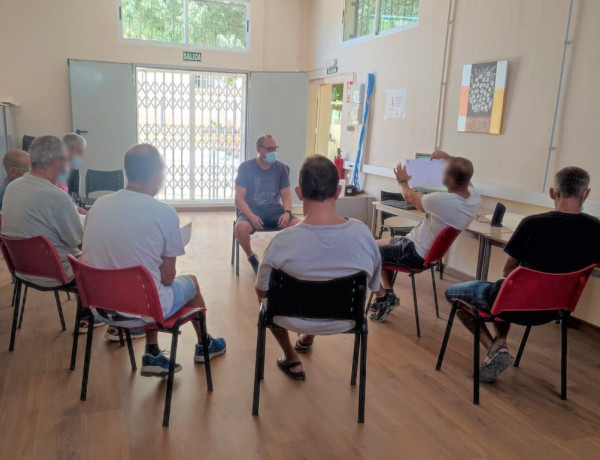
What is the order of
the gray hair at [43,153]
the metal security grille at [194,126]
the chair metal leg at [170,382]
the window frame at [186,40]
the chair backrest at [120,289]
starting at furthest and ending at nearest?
the metal security grille at [194,126]
the window frame at [186,40]
the gray hair at [43,153]
the chair metal leg at [170,382]
the chair backrest at [120,289]

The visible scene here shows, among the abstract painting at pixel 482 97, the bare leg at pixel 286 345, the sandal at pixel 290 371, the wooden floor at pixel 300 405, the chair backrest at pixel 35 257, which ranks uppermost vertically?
the abstract painting at pixel 482 97

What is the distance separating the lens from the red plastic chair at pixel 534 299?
2.20 metres

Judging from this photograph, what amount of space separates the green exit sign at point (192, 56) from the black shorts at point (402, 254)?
5.02 m

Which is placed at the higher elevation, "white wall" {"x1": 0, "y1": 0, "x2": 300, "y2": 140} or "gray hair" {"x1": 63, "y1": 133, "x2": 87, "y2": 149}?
"white wall" {"x1": 0, "y1": 0, "x2": 300, "y2": 140}

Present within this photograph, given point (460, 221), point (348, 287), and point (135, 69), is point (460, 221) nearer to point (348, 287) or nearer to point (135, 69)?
point (348, 287)

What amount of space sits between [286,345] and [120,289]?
911 millimetres

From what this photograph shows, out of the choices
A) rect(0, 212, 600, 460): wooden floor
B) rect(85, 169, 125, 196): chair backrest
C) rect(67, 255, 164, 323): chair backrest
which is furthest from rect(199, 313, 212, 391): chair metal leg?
rect(85, 169, 125, 196): chair backrest

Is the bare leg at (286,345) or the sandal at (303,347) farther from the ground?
the bare leg at (286,345)

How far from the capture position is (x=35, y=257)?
94.7 inches

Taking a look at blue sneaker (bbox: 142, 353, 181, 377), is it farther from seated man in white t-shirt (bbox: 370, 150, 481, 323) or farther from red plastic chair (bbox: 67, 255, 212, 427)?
seated man in white t-shirt (bbox: 370, 150, 481, 323)

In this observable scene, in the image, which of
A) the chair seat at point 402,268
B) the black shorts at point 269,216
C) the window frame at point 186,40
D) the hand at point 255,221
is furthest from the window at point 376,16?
the chair seat at point 402,268

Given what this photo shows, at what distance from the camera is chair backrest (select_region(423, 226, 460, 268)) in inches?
114

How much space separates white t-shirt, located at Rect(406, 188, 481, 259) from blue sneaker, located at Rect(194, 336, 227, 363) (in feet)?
4.58

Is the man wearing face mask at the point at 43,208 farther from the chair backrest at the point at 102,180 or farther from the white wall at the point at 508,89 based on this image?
the white wall at the point at 508,89
